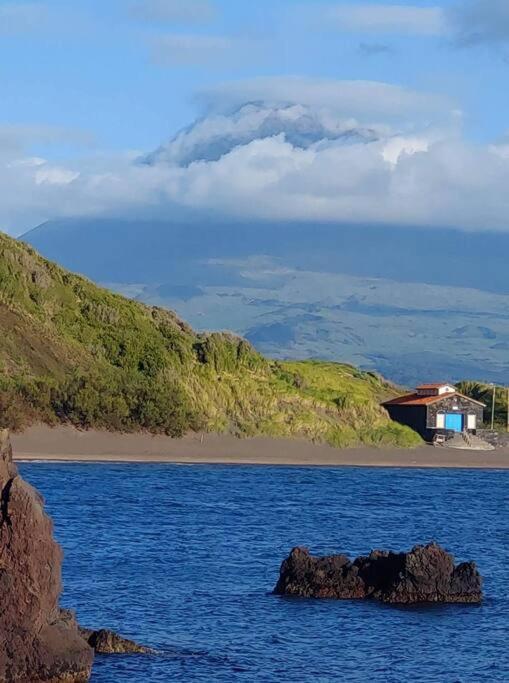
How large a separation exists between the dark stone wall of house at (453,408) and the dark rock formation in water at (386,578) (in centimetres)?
6081

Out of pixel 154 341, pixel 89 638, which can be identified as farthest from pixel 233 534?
pixel 154 341

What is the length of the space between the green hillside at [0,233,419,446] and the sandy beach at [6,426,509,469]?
0.81 m

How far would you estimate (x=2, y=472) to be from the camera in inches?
1059

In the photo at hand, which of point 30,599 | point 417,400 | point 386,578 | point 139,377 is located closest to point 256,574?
point 386,578

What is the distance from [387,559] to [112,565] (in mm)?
7808

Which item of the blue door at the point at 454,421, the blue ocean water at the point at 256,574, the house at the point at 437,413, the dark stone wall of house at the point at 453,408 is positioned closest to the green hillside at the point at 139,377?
the house at the point at 437,413

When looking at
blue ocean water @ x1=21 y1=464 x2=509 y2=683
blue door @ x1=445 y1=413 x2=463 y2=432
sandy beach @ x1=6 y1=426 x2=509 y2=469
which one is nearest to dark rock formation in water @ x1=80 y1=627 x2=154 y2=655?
blue ocean water @ x1=21 y1=464 x2=509 y2=683

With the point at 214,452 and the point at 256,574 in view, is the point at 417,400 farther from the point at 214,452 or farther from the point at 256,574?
the point at 256,574

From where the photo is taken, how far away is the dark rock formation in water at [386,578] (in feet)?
121

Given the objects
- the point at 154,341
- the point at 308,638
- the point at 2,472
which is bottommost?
the point at 308,638

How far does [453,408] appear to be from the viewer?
3954 inches

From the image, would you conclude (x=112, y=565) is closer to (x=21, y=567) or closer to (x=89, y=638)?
(x=89, y=638)

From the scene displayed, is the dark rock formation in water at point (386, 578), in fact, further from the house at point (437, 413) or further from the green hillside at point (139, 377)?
the house at point (437, 413)

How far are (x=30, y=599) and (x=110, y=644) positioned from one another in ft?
Result: 13.3
